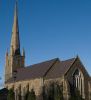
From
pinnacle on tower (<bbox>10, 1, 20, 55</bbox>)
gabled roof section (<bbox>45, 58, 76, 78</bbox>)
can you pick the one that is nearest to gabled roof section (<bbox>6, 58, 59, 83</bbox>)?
gabled roof section (<bbox>45, 58, 76, 78</bbox>)

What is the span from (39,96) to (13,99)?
632cm

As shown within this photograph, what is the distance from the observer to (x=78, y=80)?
223ft

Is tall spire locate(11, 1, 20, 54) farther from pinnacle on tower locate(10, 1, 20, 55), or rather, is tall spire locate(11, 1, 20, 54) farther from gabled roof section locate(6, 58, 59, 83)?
gabled roof section locate(6, 58, 59, 83)

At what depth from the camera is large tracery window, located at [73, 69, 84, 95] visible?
67312 mm

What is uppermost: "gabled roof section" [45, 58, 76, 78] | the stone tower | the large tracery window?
the stone tower

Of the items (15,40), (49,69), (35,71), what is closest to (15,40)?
(15,40)

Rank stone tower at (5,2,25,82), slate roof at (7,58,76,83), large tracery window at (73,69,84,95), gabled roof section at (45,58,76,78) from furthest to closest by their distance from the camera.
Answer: stone tower at (5,2,25,82), slate roof at (7,58,76,83), large tracery window at (73,69,84,95), gabled roof section at (45,58,76,78)

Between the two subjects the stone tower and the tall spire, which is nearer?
the stone tower

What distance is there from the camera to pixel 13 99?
219ft

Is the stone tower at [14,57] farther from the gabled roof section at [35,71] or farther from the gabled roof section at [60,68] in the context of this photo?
the gabled roof section at [60,68]

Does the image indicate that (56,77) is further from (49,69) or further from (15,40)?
(15,40)

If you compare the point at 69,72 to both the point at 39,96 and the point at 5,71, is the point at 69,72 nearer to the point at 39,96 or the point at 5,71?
the point at 39,96

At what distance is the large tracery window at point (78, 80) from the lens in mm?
67312

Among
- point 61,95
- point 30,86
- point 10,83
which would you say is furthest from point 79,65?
point 10,83
